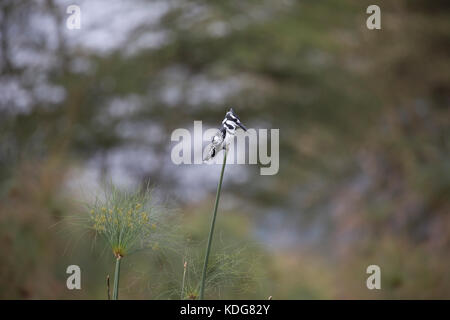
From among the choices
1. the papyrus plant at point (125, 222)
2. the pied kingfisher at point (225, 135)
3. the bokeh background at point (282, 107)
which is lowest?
the papyrus plant at point (125, 222)

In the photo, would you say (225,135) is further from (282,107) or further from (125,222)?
(282,107)

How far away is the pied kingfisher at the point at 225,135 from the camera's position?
0.63 meters

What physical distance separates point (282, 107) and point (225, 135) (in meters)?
3.83

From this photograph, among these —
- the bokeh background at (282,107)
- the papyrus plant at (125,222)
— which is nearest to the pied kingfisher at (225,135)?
the papyrus plant at (125,222)

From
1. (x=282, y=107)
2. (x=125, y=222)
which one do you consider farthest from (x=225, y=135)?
(x=282, y=107)

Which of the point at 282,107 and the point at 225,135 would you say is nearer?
the point at 225,135

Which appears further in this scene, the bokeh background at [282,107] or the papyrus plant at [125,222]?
the bokeh background at [282,107]

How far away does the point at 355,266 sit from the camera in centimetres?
334

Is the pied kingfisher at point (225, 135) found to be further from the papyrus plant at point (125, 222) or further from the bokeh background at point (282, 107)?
the bokeh background at point (282, 107)

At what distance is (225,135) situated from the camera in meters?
0.64

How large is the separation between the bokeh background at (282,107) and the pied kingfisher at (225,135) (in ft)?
7.12

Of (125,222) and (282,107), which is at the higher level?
(282,107)

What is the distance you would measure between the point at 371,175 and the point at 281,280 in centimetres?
267

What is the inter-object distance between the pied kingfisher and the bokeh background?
7.12 feet
